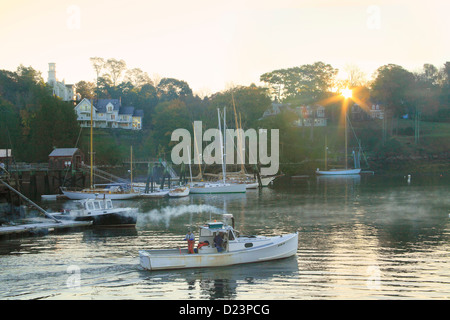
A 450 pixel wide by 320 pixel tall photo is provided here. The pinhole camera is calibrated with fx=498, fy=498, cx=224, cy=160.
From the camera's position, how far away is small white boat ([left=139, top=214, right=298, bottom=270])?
98.0ft

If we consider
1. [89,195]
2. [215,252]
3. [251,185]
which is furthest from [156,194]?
[215,252]

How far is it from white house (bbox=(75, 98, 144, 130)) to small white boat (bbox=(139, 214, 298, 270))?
110137 mm

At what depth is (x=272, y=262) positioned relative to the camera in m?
32.3

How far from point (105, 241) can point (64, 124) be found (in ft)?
244

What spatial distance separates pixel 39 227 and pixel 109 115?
320ft

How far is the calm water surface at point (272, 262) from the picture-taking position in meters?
26.8

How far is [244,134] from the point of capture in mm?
112812

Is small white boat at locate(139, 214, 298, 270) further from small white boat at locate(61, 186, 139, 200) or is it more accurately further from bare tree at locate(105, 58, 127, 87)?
bare tree at locate(105, 58, 127, 87)

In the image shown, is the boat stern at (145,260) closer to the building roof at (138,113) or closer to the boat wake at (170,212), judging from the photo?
the boat wake at (170,212)
